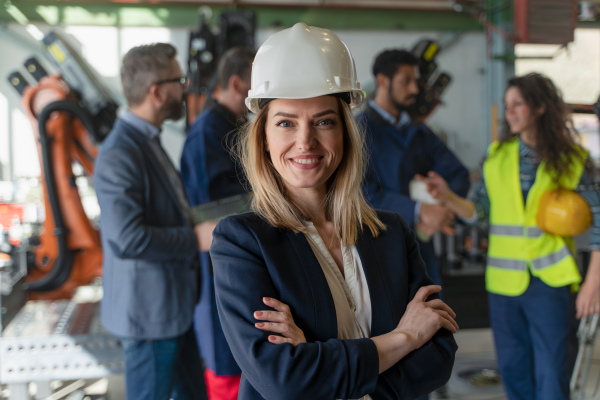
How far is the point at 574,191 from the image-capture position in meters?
2.74

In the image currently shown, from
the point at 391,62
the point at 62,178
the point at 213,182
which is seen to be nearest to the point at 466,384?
the point at 391,62

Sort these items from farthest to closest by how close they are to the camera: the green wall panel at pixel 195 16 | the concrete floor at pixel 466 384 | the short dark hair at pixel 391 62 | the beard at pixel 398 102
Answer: the green wall panel at pixel 195 16 → the concrete floor at pixel 466 384 → the short dark hair at pixel 391 62 → the beard at pixel 398 102

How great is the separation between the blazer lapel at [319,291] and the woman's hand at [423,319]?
161 mm

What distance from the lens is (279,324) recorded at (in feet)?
3.84

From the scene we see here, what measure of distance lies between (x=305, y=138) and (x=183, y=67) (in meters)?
8.08

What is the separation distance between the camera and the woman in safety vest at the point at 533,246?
8.82 ft

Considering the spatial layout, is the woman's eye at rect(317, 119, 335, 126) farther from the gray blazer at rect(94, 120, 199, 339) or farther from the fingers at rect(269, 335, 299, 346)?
the gray blazer at rect(94, 120, 199, 339)

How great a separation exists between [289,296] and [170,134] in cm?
785

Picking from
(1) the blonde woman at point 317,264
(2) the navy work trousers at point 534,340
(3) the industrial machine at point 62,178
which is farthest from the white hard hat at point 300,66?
(3) the industrial machine at point 62,178

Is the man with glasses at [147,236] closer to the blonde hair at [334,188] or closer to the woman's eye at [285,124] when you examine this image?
the blonde hair at [334,188]

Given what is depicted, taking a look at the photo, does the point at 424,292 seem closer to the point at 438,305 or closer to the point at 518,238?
the point at 438,305

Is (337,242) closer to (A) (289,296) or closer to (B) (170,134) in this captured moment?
(A) (289,296)

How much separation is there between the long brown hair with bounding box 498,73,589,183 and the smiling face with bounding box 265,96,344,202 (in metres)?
1.77

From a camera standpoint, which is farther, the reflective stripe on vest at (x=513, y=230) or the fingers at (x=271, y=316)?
the reflective stripe on vest at (x=513, y=230)
